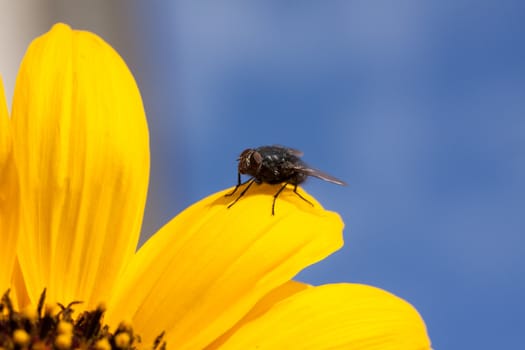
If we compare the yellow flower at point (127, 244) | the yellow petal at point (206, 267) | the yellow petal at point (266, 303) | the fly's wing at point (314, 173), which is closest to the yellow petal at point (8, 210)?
the yellow flower at point (127, 244)

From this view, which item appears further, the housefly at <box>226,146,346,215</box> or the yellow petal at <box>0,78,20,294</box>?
the housefly at <box>226,146,346,215</box>

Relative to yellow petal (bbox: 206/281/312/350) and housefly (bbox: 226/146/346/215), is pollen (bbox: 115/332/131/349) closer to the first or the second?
yellow petal (bbox: 206/281/312/350)

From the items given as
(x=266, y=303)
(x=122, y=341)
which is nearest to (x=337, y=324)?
(x=266, y=303)

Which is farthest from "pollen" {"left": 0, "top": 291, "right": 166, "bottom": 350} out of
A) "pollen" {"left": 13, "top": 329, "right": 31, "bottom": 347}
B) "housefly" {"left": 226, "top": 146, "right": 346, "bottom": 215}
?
"housefly" {"left": 226, "top": 146, "right": 346, "bottom": 215}

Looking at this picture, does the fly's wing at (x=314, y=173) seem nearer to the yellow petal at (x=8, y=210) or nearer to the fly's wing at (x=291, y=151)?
the fly's wing at (x=291, y=151)

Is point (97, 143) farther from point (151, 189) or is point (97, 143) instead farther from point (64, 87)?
point (151, 189)

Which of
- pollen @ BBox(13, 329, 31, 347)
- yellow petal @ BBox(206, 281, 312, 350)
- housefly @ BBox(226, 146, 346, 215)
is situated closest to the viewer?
pollen @ BBox(13, 329, 31, 347)

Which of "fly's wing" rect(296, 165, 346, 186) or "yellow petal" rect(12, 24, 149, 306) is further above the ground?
"fly's wing" rect(296, 165, 346, 186)

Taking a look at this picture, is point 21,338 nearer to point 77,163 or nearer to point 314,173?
point 77,163
